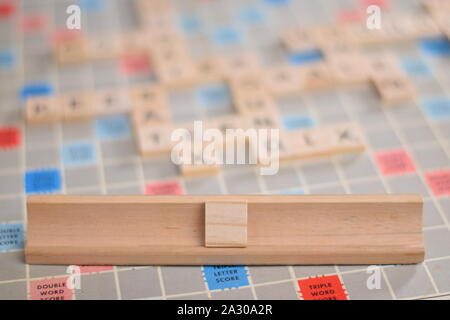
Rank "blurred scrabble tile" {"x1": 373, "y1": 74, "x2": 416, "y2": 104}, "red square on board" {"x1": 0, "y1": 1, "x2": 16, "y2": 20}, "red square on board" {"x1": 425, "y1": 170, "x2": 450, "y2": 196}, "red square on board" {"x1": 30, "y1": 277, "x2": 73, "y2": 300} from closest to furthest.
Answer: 1. "red square on board" {"x1": 30, "y1": 277, "x2": 73, "y2": 300}
2. "red square on board" {"x1": 425, "y1": 170, "x2": 450, "y2": 196}
3. "blurred scrabble tile" {"x1": 373, "y1": 74, "x2": 416, "y2": 104}
4. "red square on board" {"x1": 0, "y1": 1, "x2": 16, "y2": 20}

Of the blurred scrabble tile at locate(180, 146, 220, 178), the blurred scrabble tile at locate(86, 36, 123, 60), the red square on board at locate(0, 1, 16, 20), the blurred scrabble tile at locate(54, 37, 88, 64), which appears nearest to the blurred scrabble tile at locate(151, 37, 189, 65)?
the blurred scrabble tile at locate(86, 36, 123, 60)

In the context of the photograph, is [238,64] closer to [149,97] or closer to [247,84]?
[247,84]

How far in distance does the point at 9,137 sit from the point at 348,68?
0.98 m

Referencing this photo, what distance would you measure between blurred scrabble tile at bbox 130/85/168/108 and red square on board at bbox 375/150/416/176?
604 mm

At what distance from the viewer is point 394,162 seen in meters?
1.70

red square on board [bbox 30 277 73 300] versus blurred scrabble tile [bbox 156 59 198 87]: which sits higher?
blurred scrabble tile [bbox 156 59 198 87]

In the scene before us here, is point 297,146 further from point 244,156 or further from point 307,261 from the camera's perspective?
point 307,261

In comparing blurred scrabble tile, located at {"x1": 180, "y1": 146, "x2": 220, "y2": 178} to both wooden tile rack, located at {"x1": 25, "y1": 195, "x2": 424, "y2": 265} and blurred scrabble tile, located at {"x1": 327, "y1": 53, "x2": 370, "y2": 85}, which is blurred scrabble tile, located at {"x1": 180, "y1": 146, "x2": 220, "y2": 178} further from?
blurred scrabble tile, located at {"x1": 327, "y1": 53, "x2": 370, "y2": 85}

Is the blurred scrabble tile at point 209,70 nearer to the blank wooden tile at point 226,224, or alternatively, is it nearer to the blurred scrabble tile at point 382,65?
the blurred scrabble tile at point 382,65

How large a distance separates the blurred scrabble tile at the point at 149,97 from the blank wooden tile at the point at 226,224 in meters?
0.54

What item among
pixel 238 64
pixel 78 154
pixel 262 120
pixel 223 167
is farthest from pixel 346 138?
pixel 78 154

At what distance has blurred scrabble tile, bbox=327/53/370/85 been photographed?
1.93m

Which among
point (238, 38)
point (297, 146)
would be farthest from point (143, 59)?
point (297, 146)

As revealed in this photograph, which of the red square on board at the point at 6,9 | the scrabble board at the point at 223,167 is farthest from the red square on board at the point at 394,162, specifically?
the red square on board at the point at 6,9
